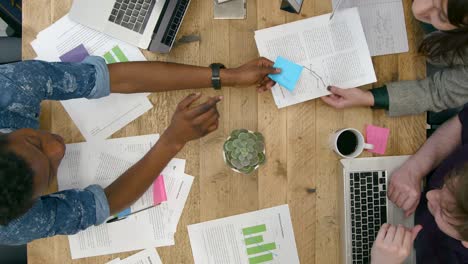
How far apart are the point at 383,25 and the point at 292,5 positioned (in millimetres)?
284

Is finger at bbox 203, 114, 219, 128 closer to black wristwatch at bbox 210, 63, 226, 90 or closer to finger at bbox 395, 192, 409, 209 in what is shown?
black wristwatch at bbox 210, 63, 226, 90

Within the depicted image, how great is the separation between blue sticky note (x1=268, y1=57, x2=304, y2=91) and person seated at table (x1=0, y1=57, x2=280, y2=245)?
0.07 feet

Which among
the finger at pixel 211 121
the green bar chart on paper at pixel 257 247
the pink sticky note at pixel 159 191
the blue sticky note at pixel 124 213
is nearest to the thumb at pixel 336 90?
the finger at pixel 211 121

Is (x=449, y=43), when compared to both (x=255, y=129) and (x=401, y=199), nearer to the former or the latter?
(x=401, y=199)

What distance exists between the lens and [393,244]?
3.39ft

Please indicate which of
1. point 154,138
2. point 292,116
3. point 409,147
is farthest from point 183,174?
point 409,147

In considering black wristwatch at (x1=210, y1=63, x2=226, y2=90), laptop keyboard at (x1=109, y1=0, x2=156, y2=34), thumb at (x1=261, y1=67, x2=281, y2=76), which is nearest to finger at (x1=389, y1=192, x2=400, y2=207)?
thumb at (x1=261, y1=67, x2=281, y2=76)

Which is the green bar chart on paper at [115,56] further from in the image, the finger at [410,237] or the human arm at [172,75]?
the finger at [410,237]

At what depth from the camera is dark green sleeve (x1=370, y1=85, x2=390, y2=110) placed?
112 cm

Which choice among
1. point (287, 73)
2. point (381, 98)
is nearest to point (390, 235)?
point (381, 98)

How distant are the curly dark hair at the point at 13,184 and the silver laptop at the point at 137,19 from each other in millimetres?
423

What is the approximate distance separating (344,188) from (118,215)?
24.8 inches

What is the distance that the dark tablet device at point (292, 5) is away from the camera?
107 centimetres

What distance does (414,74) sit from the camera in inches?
45.7
